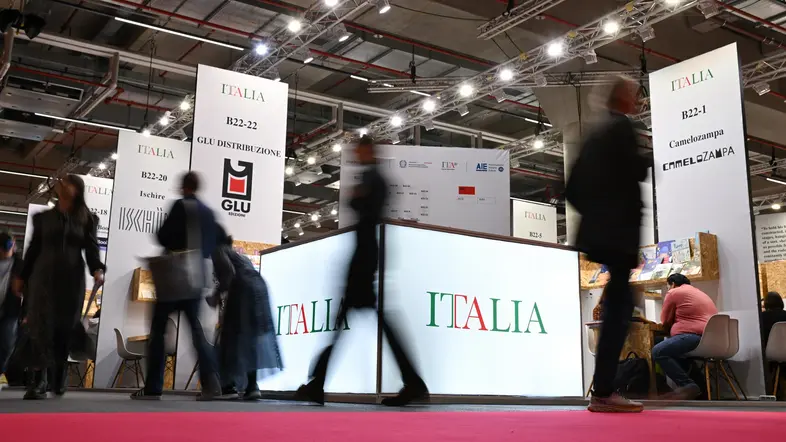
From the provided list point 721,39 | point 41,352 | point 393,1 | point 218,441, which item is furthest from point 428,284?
point 721,39

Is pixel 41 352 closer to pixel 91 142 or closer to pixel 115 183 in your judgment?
pixel 115 183

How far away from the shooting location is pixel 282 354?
17.6 ft

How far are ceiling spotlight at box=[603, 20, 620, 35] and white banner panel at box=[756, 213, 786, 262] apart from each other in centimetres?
846

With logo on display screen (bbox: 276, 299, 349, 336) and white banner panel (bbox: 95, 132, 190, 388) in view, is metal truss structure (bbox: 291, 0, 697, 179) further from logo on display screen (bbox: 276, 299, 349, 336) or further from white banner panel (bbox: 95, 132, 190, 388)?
logo on display screen (bbox: 276, 299, 349, 336)

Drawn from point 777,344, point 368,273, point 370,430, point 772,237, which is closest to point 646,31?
point 777,344

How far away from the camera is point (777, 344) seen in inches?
265

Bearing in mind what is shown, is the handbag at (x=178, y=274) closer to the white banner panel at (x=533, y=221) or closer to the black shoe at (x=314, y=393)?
the black shoe at (x=314, y=393)

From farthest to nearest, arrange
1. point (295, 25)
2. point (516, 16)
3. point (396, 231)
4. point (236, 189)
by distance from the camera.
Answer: point (295, 25), point (516, 16), point (236, 189), point (396, 231)

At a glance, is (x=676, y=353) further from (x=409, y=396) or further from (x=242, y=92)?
(x=242, y=92)

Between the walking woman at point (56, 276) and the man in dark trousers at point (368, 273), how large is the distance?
1537mm

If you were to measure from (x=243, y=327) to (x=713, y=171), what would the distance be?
15.8 ft

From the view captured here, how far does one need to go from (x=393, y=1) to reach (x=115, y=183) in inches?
171

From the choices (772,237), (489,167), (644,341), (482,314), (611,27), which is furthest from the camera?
(772,237)

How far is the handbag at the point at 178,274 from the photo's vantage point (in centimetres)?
438
